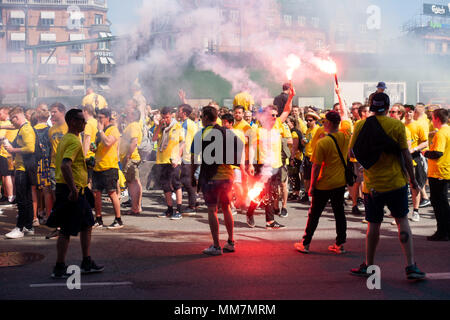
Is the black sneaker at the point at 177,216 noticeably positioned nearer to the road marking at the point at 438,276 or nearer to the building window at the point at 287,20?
the road marking at the point at 438,276

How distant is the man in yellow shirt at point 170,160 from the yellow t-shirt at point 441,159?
4367 mm

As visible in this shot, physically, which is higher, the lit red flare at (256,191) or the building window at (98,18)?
the building window at (98,18)

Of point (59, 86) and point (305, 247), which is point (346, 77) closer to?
point (59, 86)

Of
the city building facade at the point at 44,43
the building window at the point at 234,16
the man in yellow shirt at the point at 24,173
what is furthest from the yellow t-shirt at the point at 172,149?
the building window at the point at 234,16

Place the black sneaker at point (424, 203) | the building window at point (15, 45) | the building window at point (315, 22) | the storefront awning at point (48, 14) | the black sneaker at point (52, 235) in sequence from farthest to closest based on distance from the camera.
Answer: the building window at point (315, 22) → the building window at point (15, 45) → the storefront awning at point (48, 14) → the black sneaker at point (424, 203) → the black sneaker at point (52, 235)


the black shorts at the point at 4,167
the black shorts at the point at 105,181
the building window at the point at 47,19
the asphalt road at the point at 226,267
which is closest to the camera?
the asphalt road at the point at 226,267

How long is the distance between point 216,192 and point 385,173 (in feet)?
7.25

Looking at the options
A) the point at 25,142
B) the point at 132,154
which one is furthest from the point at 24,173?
the point at 132,154

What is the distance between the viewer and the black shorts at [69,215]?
5.49 metres

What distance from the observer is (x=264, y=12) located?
18.0 meters

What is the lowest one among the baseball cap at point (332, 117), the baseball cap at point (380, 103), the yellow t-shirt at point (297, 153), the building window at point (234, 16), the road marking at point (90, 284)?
the road marking at point (90, 284)

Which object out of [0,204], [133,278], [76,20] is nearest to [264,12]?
[76,20]

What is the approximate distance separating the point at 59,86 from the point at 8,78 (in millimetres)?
17480

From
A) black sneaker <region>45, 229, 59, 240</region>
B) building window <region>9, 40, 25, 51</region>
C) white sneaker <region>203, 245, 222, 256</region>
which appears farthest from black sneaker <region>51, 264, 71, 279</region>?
building window <region>9, 40, 25, 51</region>
